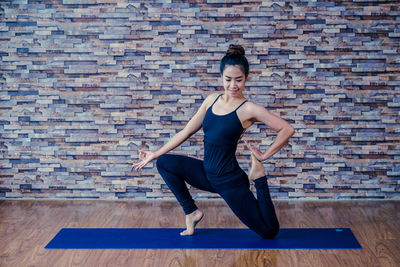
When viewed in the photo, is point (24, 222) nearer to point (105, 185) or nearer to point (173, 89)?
point (105, 185)

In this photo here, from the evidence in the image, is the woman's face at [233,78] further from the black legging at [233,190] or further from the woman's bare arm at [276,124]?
the black legging at [233,190]

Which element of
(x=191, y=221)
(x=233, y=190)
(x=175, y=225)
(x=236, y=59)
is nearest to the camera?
(x=236, y=59)

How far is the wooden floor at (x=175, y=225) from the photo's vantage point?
236cm

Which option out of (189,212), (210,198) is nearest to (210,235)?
(189,212)

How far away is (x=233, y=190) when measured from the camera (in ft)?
8.48

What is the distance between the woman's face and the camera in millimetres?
2475

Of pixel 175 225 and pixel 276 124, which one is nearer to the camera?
pixel 276 124

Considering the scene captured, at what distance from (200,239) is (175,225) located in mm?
363

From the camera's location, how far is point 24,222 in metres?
3.06

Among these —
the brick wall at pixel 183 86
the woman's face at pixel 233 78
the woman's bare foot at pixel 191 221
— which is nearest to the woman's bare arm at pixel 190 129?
the woman's face at pixel 233 78

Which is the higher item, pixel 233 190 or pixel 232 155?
pixel 232 155

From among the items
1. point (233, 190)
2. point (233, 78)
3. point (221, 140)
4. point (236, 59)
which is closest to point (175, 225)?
point (233, 190)

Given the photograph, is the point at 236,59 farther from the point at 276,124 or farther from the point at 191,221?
the point at 191,221

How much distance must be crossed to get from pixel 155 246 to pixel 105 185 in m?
Answer: 1.21
